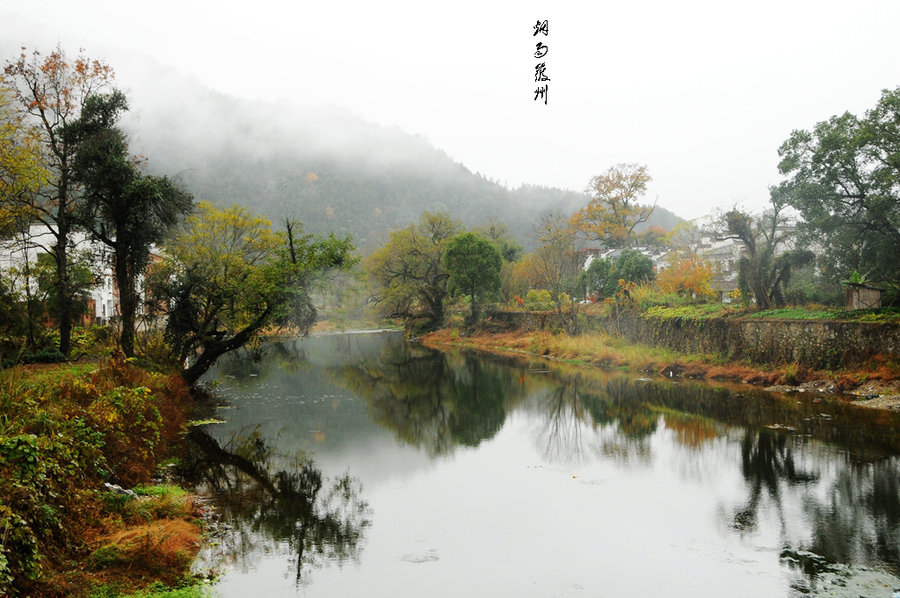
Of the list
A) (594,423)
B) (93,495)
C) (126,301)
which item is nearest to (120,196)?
(126,301)

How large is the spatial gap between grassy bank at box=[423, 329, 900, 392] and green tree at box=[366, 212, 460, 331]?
29.2ft

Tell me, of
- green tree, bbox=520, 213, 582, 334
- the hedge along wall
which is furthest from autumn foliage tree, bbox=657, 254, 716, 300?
green tree, bbox=520, 213, 582, 334

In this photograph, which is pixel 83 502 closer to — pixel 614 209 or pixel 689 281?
pixel 689 281

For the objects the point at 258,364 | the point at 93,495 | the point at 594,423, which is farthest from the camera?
the point at 258,364

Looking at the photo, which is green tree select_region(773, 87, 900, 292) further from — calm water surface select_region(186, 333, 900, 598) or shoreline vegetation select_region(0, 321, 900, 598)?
shoreline vegetation select_region(0, 321, 900, 598)

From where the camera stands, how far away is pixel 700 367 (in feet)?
91.4

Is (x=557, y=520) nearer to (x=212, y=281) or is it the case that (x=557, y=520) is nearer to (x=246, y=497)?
(x=246, y=497)

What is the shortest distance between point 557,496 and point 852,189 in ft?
69.2

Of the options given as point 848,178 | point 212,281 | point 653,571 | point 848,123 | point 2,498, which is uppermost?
point 848,123

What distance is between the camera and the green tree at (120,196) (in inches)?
854

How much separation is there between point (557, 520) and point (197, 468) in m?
8.20

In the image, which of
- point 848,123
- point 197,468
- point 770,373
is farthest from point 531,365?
point 197,468

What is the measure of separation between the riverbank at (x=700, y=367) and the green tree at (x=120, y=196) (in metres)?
21.6

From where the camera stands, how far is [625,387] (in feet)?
85.8
